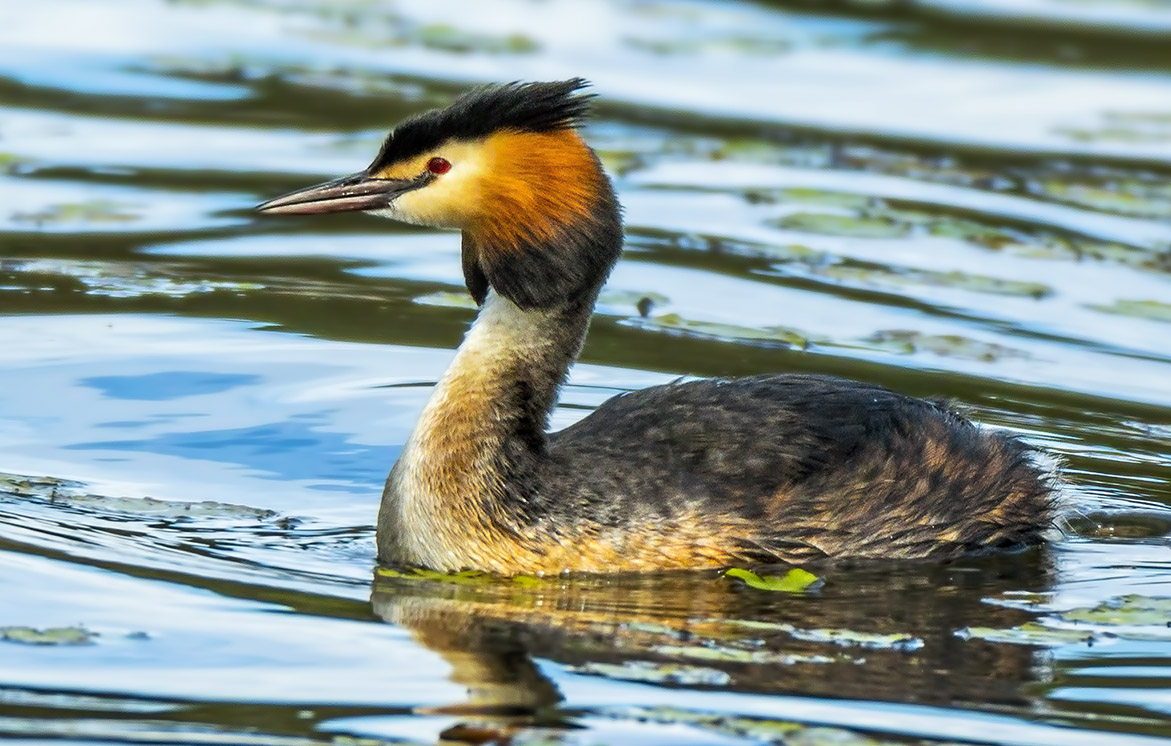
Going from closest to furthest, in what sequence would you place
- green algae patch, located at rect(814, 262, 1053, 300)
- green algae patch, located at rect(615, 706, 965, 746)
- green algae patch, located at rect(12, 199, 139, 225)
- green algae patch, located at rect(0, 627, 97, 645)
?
1. green algae patch, located at rect(615, 706, 965, 746)
2. green algae patch, located at rect(0, 627, 97, 645)
3. green algae patch, located at rect(814, 262, 1053, 300)
4. green algae patch, located at rect(12, 199, 139, 225)

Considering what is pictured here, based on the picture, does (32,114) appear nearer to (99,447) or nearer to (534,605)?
(99,447)

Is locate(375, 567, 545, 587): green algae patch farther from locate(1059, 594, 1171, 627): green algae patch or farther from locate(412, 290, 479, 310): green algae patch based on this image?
locate(412, 290, 479, 310): green algae patch

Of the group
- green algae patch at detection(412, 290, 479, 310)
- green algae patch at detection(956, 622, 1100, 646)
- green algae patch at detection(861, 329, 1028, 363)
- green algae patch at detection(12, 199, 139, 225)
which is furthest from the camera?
green algae patch at detection(12, 199, 139, 225)

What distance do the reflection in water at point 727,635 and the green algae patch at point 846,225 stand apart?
585 cm

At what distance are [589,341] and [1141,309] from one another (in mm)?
3388

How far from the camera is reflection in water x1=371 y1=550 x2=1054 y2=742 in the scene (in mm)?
6863

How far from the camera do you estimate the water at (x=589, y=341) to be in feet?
Answer: 22.5

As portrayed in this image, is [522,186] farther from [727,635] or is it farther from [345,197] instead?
[727,635]

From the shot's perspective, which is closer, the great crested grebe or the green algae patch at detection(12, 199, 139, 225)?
the great crested grebe

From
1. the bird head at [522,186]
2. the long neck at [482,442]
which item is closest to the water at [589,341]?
the long neck at [482,442]

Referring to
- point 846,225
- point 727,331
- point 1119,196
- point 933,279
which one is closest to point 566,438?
point 727,331

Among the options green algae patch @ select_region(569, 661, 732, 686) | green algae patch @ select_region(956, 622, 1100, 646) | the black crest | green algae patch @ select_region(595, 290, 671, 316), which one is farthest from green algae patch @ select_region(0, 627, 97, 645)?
green algae patch @ select_region(595, 290, 671, 316)

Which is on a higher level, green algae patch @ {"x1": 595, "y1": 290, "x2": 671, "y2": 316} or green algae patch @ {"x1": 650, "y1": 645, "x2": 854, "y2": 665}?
green algae patch @ {"x1": 595, "y1": 290, "x2": 671, "y2": 316}

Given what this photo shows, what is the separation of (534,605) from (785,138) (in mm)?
9731
